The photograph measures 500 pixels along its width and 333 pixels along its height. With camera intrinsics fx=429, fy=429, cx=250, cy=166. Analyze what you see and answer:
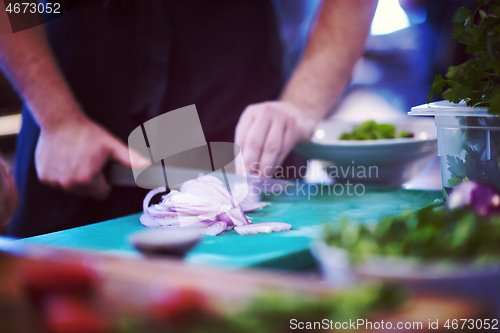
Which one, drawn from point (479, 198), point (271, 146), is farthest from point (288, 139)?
point (479, 198)

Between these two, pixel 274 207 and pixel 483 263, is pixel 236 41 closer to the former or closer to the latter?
pixel 274 207

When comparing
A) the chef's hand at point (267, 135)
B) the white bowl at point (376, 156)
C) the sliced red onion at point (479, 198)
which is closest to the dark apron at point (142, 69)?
the chef's hand at point (267, 135)

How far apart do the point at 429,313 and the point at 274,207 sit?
636 millimetres

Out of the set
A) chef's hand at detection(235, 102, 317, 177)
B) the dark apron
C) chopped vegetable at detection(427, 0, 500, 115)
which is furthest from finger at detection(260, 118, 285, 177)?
chopped vegetable at detection(427, 0, 500, 115)

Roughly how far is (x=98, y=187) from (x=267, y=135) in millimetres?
452

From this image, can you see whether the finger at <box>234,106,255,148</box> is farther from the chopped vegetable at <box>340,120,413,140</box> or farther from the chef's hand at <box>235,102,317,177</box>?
the chopped vegetable at <box>340,120,413,140</box>

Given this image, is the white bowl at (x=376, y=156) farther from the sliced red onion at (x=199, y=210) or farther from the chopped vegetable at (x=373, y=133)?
the sliced red onion at (x=199, y=210)

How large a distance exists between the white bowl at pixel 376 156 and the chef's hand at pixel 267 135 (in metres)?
0.05

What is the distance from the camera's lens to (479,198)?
532 mm

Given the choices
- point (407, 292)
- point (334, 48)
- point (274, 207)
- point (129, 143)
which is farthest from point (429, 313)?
point (334, 48)

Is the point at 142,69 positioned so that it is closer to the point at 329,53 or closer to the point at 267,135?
the point at 267,135

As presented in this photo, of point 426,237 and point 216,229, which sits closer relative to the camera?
point 426,237

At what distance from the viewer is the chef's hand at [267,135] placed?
1.11 metres

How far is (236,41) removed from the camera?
131 cm
